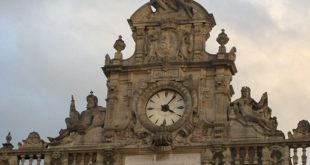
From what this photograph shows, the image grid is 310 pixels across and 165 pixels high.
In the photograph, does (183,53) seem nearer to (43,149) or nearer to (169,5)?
(169,5)

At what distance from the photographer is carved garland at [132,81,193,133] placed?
30016mm

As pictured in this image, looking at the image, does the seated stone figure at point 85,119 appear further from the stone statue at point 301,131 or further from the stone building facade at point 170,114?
the stone statue at point 301,131

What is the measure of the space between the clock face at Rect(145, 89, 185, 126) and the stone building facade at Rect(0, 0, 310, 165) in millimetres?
26

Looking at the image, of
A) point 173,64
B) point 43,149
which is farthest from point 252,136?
point 43,149

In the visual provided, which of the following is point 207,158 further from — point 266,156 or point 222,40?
point 222,40

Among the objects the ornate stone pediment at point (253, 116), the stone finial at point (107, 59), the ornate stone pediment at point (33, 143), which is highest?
the stone finial at point (107, 59)

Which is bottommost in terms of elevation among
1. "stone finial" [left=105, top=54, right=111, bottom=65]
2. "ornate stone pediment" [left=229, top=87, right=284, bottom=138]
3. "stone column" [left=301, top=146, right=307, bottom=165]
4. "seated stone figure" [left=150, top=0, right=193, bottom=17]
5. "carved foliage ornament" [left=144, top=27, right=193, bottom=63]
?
"stone column" [left=301, top=146, right=307, bottom=165]

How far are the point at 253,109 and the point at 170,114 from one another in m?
2.19

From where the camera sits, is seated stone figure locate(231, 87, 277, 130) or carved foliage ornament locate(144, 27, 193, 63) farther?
carved foliage ornament locate(144, 27, 193, 63)

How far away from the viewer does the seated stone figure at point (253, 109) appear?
2966cm

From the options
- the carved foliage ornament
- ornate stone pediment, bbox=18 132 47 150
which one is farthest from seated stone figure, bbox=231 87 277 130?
ornate stone pediment, bbox=18 132 47 150

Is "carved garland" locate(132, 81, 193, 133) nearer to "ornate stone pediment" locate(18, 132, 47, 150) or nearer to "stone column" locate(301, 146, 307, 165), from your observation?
"ornate stone pediment" locate(18, 132, 47, 150)

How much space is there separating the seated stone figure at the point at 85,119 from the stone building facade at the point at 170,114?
27 millimetres

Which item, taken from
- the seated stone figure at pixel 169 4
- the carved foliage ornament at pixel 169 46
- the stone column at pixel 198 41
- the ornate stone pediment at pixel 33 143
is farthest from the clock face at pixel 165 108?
the ornate stone pediment at pixel 33 143
